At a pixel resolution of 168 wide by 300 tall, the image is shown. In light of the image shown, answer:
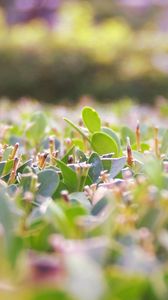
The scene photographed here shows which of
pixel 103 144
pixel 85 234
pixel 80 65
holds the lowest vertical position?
pixel 85 234

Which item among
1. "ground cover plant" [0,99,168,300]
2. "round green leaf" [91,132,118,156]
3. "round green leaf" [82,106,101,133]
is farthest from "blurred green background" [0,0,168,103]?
"ground cover plant" [0,99,168,300]

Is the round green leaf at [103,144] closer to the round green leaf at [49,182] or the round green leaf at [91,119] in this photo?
the round green leaf at [91,119]

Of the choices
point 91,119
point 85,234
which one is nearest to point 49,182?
point 85,234

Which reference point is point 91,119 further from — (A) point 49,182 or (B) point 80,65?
(B) point 80,65

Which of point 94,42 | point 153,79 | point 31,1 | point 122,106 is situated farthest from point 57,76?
point 122,106

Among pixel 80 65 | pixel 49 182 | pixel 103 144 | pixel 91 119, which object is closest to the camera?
pixel 49 182

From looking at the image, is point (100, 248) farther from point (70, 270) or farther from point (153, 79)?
point (153, 79)

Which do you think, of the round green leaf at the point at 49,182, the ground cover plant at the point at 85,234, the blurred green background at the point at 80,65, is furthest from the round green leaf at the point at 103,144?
the blurred green background at the point at 80,65
